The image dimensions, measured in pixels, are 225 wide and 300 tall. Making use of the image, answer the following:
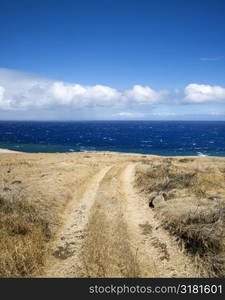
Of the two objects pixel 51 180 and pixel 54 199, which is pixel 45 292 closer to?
pixel 54 199

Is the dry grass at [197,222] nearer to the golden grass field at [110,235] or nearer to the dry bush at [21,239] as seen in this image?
the golden grass field at [110,235]

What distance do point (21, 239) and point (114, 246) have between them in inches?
159

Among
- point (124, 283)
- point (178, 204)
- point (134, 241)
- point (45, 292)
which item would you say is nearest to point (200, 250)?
point (134, 241)

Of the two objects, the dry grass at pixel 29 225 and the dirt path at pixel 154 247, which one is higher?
the dry grass at pixel 29 225

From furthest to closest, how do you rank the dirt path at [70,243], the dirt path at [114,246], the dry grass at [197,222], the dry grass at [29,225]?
1. the dry grass at [197,222]
2. the dirt path at [70,243]
3. the dirt path at [114,246]
4. the dry grass at [29,225]

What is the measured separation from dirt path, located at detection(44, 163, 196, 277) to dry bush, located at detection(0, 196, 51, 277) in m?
0.62

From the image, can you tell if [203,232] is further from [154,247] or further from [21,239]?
[21,239]

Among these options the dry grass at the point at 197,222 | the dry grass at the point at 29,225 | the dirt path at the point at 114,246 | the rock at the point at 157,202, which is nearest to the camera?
the dry grass at the point at 29,225

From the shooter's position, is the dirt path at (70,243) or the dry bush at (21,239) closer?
the dry bush at (21,239)

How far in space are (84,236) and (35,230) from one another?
2.40 meters

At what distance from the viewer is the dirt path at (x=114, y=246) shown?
7430 mm

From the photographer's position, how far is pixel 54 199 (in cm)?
1446

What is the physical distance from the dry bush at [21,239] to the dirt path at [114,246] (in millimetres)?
616

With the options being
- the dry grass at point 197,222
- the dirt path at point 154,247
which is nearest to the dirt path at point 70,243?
the dirt path at point 154,247
